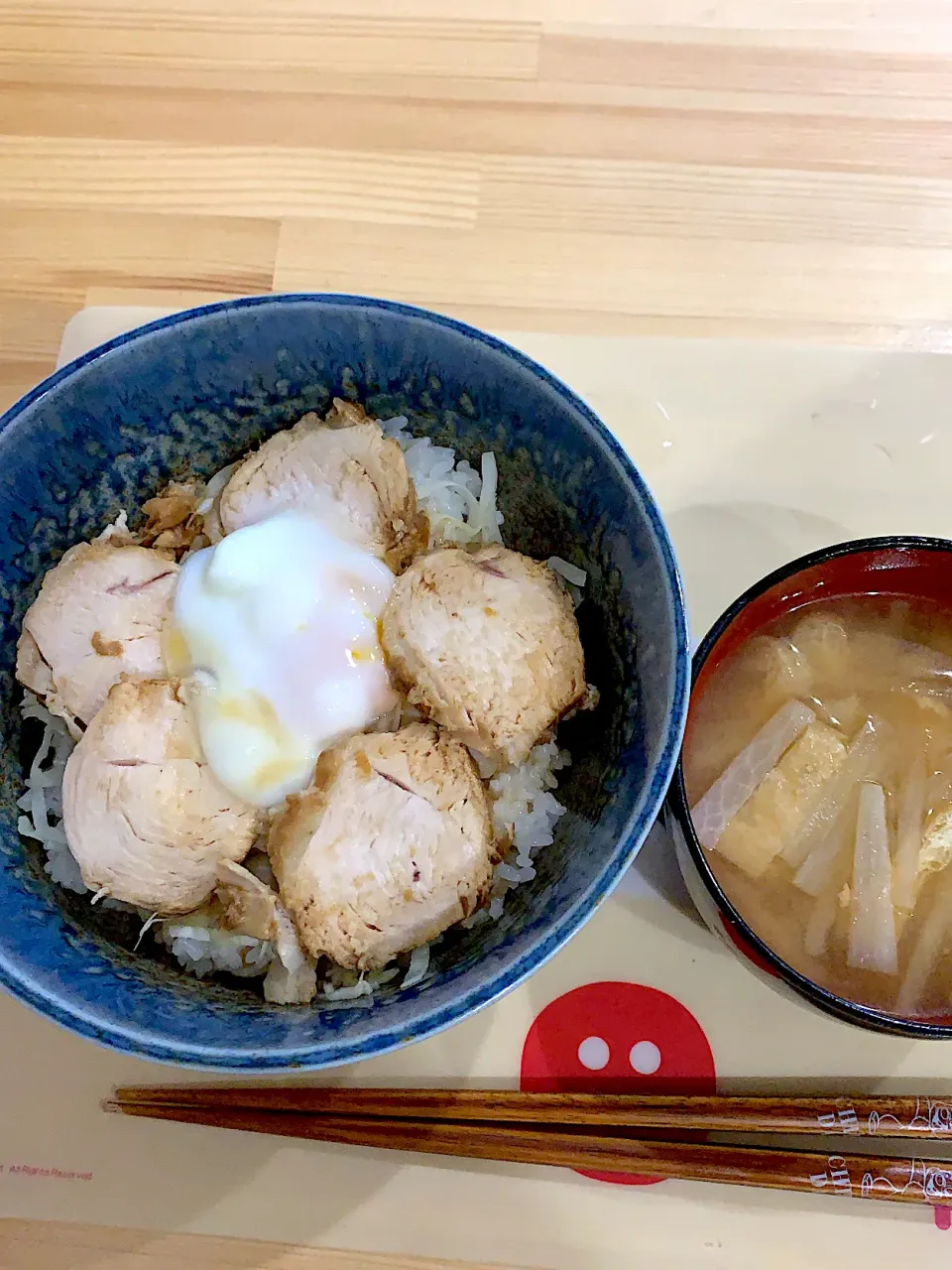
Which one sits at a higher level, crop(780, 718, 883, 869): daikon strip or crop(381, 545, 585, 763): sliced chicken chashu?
crop(381, 545, 585, 763): sliced chicken chashu

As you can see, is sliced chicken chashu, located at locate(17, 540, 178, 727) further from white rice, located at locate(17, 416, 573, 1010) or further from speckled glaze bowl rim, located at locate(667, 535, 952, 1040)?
speckled glaze bowl rim, located at locate(667, 535, 952, 1040)

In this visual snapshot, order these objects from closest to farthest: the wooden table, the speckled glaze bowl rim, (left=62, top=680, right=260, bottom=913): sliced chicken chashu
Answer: the speckled glaze bowl rim < (left=62, top=680, right=260, bottom=913): sliced chicken chashu < the wooden table

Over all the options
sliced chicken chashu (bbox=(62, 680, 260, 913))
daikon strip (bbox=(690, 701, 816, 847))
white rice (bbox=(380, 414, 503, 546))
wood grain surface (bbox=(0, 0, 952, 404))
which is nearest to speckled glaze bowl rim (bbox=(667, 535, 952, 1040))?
daikon strip (bbox=(690, 701, 816, 847))

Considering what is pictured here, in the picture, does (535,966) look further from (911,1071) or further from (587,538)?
(911,1071)

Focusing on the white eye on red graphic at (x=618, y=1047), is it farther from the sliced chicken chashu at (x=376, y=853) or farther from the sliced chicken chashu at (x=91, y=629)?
the sliced chicken chashu at (x=91, y=629)

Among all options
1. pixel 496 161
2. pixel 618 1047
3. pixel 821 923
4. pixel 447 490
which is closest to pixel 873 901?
pixel 821 923

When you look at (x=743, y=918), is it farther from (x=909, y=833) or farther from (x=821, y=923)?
(x=909, y=833)

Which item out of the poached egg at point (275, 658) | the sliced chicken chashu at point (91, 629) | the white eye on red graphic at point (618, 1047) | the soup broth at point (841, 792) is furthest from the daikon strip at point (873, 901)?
the sliced chicken chashu at point (91, 629)
